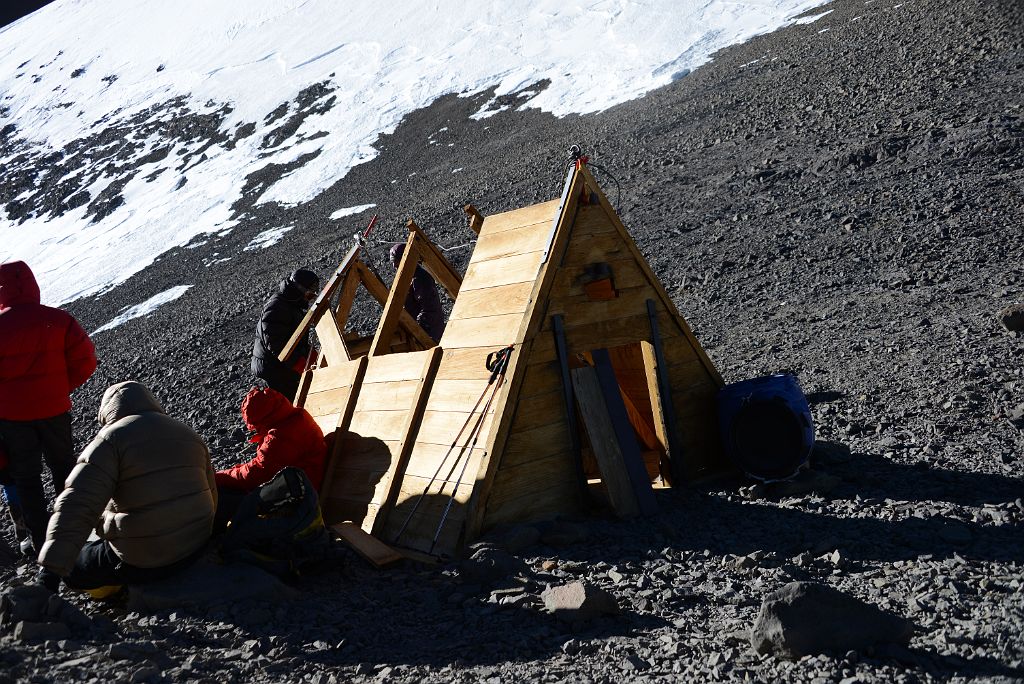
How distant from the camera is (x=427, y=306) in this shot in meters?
10.8

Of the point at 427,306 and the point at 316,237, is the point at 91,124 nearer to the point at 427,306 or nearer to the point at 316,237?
the point at 316,237

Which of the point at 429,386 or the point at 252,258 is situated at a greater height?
the point at 429,386

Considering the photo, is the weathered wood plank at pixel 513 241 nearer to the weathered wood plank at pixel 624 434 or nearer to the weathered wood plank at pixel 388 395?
the weathered wood plank at pixel 624 434

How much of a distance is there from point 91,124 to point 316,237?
37.4 metres

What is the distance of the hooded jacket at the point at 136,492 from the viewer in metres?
5.30

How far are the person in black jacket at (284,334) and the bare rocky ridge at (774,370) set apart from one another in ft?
3.99

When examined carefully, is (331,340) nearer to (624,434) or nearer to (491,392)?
(491,392)

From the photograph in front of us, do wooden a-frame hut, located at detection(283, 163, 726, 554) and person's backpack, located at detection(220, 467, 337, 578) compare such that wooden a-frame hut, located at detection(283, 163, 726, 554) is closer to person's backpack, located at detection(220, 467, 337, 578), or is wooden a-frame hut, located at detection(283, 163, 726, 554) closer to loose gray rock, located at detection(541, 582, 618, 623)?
person's backpack, located at detection(220, 467, 337, 578)

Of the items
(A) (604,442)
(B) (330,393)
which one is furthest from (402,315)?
(A) (604,442)

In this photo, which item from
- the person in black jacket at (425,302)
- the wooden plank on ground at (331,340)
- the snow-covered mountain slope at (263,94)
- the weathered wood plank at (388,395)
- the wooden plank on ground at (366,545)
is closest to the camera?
the wooden plank on ground at (366,545)

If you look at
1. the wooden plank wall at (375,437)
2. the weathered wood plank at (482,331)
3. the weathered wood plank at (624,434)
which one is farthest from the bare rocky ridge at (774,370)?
the weathered wood plank at (482,331)

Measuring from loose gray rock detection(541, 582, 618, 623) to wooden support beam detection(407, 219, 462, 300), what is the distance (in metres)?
3.80

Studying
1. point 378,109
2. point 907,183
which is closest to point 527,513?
point 907,183

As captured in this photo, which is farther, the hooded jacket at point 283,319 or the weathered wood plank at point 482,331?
the hooded jacket at point 283,319
